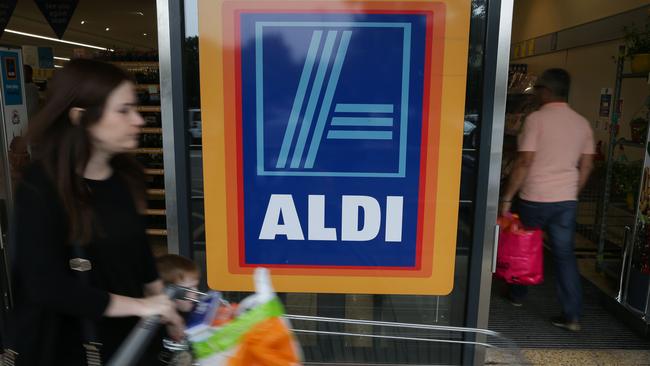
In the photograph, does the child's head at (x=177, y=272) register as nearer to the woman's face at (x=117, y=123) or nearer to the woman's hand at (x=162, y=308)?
the woman's hand at (x=162, y=308)

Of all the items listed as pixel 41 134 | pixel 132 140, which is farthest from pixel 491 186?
pixel 41 134

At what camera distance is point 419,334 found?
3023mm

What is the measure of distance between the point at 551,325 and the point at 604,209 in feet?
4.42

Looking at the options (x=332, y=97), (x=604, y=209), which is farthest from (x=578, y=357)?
(x=332, y=97)

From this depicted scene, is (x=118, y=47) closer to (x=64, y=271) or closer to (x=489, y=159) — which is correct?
(x=489, y=159)

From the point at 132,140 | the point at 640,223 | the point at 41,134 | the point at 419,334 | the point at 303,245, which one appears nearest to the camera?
the point at 41,134

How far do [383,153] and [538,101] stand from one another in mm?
1904

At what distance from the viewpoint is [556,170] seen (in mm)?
3705

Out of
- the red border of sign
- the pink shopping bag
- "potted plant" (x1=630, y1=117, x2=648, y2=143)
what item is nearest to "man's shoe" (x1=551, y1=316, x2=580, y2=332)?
the pink shopping bag

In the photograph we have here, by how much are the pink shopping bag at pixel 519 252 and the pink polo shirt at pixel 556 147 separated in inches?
13.9

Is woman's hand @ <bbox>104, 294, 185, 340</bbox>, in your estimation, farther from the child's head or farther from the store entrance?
the store entrance

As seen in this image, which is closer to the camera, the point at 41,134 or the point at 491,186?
the point at 41,134

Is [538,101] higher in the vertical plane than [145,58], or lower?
lower

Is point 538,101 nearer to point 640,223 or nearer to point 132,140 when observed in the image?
point 640,223
